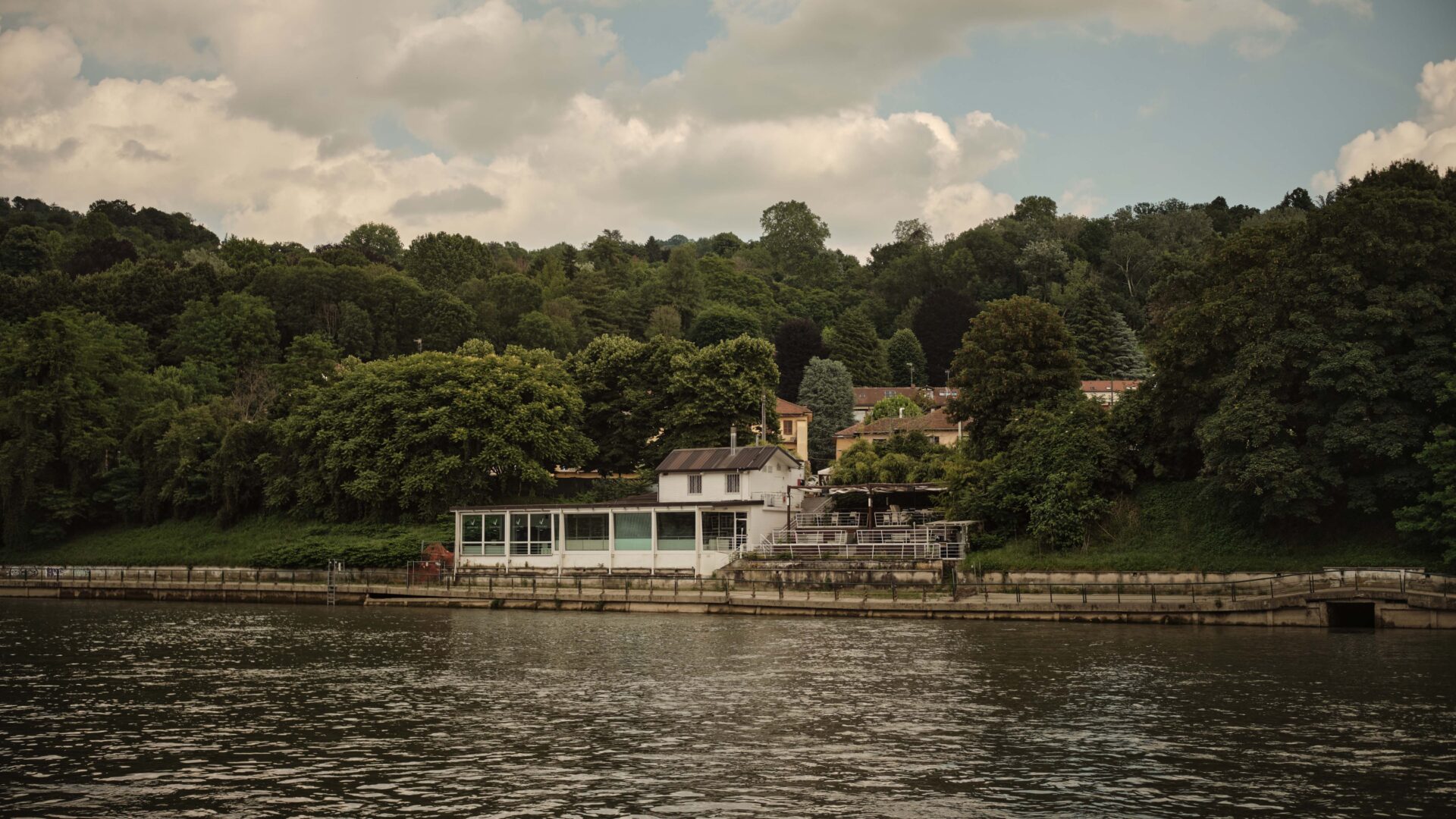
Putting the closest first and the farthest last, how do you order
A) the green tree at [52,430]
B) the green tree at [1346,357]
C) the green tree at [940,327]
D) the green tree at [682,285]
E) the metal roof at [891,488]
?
the green tree at [1346,357] → the metal roof at [891,488] → the green tree at [52,430] → the green tree at [940,327] → the green tree at [682,285]

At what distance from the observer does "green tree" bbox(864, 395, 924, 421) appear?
335ft

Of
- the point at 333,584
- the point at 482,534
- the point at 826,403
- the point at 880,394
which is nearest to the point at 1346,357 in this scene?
the point at 482,534

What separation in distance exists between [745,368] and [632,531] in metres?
19.3

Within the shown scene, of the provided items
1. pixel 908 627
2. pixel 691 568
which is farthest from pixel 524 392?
pixel 908 627

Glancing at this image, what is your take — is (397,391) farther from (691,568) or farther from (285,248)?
(285,248)

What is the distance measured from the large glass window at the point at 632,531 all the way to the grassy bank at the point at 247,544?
11092mm

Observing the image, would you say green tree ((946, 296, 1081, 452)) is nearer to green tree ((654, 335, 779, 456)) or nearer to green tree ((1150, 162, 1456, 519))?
green tree ((1150, 162, 1456, 519))

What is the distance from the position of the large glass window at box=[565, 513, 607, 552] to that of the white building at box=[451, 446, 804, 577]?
1.6 inches

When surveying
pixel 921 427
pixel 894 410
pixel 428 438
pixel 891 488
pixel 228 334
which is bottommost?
pixel 891 488

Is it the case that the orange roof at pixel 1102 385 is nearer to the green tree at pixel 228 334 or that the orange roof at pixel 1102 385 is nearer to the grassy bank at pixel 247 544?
the grassy bank at pixel 247 544

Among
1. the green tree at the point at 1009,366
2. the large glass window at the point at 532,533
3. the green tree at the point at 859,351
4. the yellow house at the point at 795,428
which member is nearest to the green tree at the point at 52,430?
the large glass window at the point at 532,533

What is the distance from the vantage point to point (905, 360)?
445 feet

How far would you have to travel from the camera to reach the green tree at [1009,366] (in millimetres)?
62750

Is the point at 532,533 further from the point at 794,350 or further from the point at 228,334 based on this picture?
the point at 794,350
